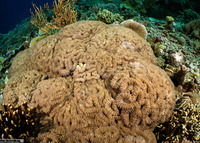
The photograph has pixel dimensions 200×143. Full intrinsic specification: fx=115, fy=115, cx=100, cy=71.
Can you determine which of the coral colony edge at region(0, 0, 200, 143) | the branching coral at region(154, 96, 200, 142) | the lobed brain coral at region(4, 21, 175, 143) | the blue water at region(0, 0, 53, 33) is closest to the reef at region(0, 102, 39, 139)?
the coral colony edge at region(0, 0, 200, 143)

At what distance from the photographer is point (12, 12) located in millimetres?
86062

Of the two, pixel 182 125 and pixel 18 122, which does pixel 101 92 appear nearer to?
pixel 18 122

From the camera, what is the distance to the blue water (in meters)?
74.2

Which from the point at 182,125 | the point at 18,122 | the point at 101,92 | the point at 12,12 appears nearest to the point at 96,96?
the point at 101,92

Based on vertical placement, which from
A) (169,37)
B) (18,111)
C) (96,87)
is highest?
(18,111)

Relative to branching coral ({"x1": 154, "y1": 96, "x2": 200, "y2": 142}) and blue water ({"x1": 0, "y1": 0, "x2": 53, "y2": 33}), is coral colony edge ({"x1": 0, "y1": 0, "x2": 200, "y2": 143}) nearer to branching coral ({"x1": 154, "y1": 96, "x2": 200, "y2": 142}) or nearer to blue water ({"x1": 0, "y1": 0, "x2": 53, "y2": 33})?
branching coral ({"x1": 154, "y1": 96, "x2": 200, "y2": 142})

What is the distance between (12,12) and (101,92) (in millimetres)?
115103

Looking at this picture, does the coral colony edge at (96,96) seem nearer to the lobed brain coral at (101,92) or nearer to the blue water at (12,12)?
the lobed brain coral at (101,92)

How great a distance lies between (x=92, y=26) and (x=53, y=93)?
2.84 meters

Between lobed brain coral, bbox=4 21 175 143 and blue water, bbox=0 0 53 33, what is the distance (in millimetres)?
88489

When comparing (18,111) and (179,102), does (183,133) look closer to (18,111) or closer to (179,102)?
(179,102)

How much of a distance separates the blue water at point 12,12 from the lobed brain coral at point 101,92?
88.5 m

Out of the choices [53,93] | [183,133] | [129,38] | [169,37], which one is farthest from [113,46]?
[169,37]

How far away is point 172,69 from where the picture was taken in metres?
4.46
